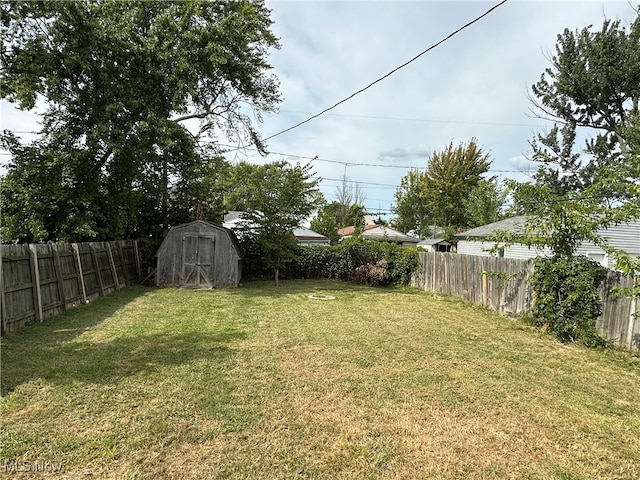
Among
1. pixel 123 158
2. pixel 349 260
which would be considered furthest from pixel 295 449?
pixel 349 260

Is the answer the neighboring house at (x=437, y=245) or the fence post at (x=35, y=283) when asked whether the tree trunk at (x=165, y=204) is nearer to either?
the fence post at (x=35, y=283)

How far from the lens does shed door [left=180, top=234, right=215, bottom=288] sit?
1216cm

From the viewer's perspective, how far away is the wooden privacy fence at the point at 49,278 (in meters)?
5.50

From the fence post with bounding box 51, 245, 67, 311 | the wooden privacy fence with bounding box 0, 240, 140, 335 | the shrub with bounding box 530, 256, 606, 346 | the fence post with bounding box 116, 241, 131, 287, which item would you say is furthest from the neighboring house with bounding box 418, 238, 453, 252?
the fence post with bounding box 51, 245, 67, 311

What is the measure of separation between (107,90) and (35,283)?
704cm

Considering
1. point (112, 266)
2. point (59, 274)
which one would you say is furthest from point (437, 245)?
point (59, 274)

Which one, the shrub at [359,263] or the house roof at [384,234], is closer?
the shrub at [359,263]

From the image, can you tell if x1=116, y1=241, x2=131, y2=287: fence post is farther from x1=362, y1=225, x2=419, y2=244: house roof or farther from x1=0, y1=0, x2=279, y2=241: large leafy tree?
x1=362, y1=225, x2=419, y2=244: house roof

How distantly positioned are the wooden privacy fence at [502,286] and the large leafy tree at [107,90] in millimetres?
9038

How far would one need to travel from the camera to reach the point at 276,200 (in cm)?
1294

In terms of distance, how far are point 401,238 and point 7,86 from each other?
1101 inches

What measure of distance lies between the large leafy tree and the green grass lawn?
216 inches

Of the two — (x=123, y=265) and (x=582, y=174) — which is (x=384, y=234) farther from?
(x=123, y=265)

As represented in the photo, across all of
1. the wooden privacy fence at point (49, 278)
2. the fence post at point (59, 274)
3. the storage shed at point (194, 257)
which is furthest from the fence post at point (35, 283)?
the storage shed at point (194, 257)
